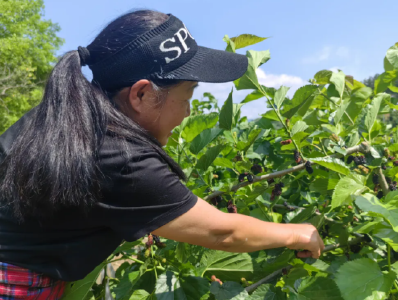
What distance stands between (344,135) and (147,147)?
0.81 m

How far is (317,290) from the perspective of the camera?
3.60ft

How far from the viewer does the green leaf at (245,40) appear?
144cm

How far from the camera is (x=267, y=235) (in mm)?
1104

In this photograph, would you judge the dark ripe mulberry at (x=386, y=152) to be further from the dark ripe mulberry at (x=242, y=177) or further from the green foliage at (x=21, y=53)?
the green foliage at (x=21, y=53)

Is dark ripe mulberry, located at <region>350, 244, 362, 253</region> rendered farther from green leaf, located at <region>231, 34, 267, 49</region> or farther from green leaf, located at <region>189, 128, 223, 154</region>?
green leaf, located at <region>231, 34, 267, 49</region>

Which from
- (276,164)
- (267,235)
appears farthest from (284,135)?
(267,235)

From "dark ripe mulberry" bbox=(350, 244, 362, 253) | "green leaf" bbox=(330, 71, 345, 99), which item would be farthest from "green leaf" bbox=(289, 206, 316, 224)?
"green leaf" bbox=(330, 71, 345, 99)

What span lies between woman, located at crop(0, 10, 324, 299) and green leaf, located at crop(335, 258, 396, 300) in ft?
0.55

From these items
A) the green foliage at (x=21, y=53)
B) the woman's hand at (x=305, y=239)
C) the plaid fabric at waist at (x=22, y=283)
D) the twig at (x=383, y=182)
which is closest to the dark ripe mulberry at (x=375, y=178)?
the twig at (x=383, y=182)

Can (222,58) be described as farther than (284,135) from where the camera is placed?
No

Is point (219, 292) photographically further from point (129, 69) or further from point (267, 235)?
point (129, 69)

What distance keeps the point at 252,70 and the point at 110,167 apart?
0.71 m

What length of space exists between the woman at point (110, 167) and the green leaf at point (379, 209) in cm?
29

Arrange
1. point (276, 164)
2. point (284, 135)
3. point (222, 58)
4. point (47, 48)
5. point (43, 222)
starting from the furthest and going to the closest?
point (47, 48), point (276, 164), point (284, 135), point (222, 58), point (43, 222)
